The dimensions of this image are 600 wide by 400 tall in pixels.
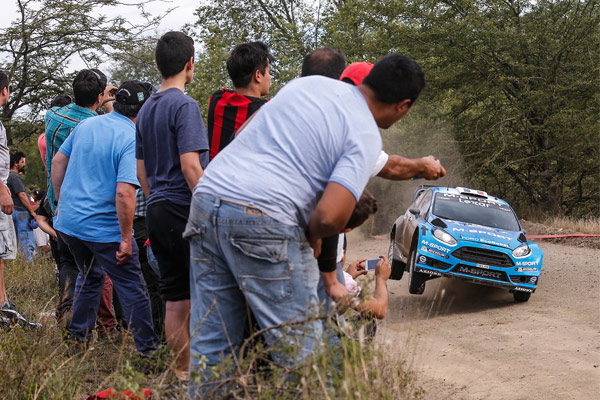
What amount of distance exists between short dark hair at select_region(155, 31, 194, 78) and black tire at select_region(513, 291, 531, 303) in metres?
8.80

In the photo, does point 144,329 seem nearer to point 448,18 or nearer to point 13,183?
point 13,183

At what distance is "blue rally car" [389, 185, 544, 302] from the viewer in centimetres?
1207

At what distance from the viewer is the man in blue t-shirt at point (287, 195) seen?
3.26 m

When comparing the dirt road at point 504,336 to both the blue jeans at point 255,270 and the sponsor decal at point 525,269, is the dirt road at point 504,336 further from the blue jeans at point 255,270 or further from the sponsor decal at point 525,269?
the blue jeans at point 255,270

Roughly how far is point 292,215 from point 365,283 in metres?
0.44

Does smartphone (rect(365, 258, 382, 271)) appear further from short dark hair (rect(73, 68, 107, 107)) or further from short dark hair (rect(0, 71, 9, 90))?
short dark hair (rect(0, 71, 9, 90))

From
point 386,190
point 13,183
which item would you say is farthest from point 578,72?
point 13,183

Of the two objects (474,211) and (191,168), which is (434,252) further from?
(191,168)

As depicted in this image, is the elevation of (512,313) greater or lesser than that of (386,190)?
greater

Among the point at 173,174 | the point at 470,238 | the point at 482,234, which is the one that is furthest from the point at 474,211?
the point at 173,174

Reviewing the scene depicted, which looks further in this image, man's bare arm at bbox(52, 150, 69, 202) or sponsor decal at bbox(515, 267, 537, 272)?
sponsor decal at bbox(515, 267, 537, 272)

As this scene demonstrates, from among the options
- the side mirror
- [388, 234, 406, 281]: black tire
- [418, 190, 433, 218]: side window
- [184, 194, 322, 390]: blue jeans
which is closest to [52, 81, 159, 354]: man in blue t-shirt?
[184, 194, 322, 390]: blue jeans

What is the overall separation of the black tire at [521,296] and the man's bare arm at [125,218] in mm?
8358

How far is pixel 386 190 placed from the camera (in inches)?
1272
